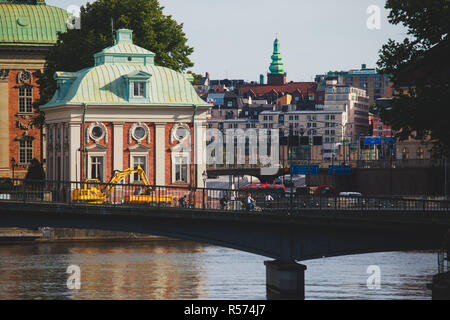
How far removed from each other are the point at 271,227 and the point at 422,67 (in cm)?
1098

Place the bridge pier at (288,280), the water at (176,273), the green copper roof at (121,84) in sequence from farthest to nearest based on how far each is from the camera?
1. the green copper roof at (121,84)
2. the water at (176,273)
3. the bridge pier at (288,280)

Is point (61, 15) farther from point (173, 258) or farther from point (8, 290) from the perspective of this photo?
point (8, 290)

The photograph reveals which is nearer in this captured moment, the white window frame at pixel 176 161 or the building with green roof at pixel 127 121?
the building with green roof at pixel 127 121

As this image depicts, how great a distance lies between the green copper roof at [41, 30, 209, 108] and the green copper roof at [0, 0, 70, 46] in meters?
44.3

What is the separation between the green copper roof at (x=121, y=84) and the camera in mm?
95562

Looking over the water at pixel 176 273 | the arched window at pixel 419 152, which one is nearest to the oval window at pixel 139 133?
the water at pixel 176 273

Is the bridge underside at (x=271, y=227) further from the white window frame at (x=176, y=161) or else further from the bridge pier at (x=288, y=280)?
the white window frame at (x=176, y=161)

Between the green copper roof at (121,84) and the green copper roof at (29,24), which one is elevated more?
the green copper roof at (29,24)

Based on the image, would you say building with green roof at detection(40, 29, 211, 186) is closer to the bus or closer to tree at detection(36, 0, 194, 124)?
tree at detection(36, 0, 194, 124)

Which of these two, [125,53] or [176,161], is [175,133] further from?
[125,53]

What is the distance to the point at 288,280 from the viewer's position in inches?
2281

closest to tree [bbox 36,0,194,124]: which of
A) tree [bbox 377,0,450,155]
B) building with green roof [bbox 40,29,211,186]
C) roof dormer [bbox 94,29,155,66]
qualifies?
roof dormer [bbox 94,29,155,66]

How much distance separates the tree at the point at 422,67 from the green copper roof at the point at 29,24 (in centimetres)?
8427
